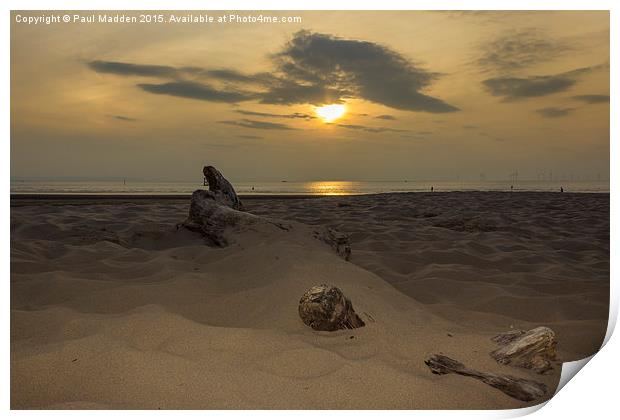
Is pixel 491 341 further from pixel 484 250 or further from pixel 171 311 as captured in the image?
pixel 484 250

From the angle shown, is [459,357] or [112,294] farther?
[112,294]

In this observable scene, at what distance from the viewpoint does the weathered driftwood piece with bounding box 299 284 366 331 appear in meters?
2.64

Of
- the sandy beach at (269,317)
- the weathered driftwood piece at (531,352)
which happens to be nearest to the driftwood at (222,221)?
the sandy beach at (269,317)

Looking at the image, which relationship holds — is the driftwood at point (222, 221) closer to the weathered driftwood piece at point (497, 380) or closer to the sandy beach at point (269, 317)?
the sandy beach at point (269, 317)

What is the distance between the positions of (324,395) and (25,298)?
2.52 meters

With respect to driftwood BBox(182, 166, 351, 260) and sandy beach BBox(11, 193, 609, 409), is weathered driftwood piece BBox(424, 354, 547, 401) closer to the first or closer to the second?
sandy beach BBox(11, 193, 609, 409)

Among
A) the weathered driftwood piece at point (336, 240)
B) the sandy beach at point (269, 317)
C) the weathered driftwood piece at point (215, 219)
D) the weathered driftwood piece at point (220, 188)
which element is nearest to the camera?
the sandy beach at point (269, 317)

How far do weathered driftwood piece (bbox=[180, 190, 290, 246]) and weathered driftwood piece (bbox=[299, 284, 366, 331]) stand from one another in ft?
8.02

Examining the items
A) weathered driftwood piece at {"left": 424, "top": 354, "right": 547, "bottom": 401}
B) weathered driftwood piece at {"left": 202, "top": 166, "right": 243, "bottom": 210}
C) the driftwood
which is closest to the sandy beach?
weathered driftwood piece at {"left": 424, "top": 354, "right": 547, "bottom": 401}

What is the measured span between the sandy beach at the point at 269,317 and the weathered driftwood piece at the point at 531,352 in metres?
0.06

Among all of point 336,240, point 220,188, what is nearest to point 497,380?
point 336,240

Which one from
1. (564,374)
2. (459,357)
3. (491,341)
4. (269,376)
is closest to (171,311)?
(269,376)

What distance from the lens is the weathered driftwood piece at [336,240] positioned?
489 centimetres
